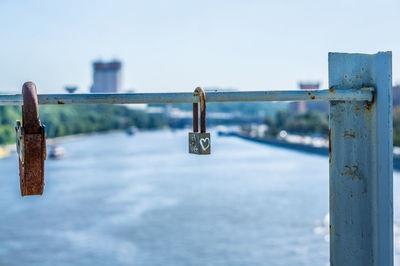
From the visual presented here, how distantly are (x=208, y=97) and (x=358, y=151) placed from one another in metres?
0.19

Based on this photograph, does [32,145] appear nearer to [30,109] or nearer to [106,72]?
[30,109]

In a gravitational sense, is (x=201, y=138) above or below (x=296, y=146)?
above

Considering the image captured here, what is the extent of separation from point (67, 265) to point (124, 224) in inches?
72.2

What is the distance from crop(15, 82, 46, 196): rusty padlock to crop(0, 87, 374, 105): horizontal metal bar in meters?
0.03

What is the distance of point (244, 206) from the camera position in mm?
11773

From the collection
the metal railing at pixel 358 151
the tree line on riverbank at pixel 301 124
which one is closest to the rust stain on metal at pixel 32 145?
the metal railing at pixel 358 151

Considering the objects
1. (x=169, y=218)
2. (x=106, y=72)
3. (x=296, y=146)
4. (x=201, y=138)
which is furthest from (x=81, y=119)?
(x=201, y=138)

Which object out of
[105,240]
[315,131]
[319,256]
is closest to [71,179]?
[105,240]

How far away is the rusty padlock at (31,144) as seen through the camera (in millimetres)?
483

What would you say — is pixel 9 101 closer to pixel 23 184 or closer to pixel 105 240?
pixel 23 184

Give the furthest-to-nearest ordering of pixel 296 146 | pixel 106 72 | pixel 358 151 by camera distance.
Result: pixel 106 72
pixel 296 146
pixel 358 151

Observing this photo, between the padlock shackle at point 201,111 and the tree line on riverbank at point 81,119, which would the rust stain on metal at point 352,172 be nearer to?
the padlock shackle at point 201,111

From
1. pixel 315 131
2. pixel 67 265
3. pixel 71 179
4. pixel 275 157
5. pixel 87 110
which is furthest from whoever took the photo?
pixel 87 110

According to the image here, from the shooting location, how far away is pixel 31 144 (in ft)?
1.58
